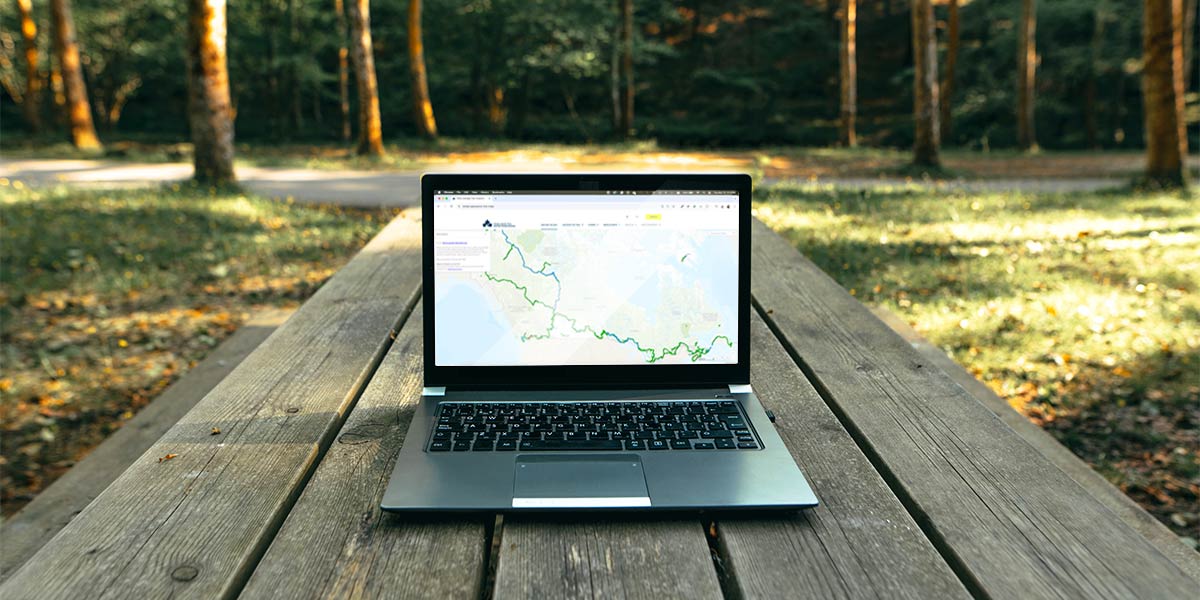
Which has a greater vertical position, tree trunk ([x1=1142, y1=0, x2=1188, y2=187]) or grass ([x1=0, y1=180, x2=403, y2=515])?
tree trunk ([x1=1142, y1=0, x2=1188, y2=187])

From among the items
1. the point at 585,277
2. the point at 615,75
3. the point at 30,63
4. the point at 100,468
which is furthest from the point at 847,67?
the point at 585,277

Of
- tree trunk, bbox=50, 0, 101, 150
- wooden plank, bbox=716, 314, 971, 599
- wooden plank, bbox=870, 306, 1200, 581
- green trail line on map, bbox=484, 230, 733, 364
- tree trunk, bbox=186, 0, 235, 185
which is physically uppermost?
tree trunk, bbox=50, 0, 101, 150

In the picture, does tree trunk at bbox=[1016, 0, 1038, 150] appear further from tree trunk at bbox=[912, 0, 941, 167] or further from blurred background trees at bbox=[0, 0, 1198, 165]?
tree trunk at bbox=[912, 0, 941, 167]

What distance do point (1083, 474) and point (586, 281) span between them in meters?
2.57

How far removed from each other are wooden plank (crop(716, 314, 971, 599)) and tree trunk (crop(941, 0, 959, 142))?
23525 mm

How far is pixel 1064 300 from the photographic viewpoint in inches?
254

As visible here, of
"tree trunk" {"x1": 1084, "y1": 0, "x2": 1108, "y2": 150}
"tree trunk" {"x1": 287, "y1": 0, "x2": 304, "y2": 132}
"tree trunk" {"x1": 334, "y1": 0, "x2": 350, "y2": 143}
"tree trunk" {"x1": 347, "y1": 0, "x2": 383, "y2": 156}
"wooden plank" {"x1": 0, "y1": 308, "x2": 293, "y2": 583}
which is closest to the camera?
"wooden plank" {"x1": 0, "y1": 308, "x2": 293, "y2": 583}

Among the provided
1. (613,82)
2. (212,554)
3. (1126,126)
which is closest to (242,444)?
(212,554)

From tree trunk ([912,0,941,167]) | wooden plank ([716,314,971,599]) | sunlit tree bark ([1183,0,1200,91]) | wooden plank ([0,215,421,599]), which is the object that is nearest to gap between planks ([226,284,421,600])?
wooden plank ([0,215,421,599])

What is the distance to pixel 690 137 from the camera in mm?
29234

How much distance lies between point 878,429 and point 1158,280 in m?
6.51

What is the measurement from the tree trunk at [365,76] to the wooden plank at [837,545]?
17411mm

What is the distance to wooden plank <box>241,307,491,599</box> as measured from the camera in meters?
1.31

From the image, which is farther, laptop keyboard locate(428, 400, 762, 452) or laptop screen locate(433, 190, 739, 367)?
laptop screen locate(433, 190, 739, 367)
